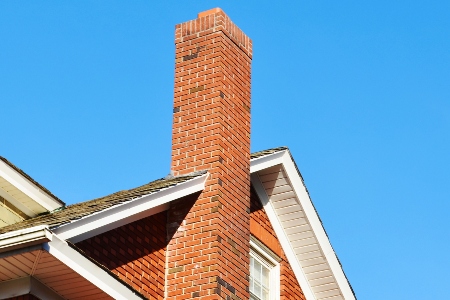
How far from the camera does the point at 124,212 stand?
11.4m

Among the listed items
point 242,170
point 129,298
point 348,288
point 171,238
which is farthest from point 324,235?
point 129,298

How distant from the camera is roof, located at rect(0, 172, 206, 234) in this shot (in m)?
10.8

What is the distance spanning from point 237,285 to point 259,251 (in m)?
1.73

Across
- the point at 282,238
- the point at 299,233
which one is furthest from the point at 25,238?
the point at 299,233

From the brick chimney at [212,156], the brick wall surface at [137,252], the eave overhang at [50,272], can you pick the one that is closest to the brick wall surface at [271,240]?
the brick chimney at [212,156]

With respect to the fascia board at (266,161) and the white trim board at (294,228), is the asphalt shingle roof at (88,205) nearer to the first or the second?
the fascia board at (266,161)

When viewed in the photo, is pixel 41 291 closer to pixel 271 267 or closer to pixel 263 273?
pixel 263 273

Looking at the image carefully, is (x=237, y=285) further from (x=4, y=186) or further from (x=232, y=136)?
(x=4, y=186)

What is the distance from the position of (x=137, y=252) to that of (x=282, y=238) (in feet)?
12.0

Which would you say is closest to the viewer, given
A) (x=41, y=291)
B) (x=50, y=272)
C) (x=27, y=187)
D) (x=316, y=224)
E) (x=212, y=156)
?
(x=50, y=272)

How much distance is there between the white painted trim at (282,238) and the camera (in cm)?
1482

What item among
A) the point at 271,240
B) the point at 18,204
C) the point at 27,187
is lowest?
the point at 18,204

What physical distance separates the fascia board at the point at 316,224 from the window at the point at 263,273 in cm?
83

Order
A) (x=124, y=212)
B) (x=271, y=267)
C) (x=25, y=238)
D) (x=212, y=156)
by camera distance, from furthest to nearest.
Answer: (x=271, y=267) < (x=212, y=156) < (x=124, y=212) < (x=25, y=238)
